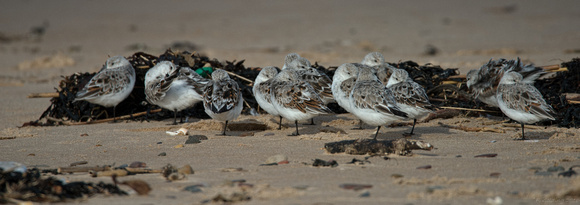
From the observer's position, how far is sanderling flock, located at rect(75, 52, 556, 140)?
7252 millimetres

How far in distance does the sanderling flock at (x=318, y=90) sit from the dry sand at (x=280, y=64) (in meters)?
0.35

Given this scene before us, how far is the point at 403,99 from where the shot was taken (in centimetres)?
761

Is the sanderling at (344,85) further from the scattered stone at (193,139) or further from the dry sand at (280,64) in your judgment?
the scattered stone at (193,139)

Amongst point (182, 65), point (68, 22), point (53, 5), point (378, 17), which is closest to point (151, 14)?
point (68, 22)

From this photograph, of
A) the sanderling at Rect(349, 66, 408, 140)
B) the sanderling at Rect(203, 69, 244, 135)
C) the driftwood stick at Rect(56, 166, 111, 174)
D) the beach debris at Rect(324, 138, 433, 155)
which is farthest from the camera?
the sanderling at Rect(203, 69, 244, 135)

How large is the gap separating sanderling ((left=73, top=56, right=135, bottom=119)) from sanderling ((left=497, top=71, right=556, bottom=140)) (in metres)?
5.64

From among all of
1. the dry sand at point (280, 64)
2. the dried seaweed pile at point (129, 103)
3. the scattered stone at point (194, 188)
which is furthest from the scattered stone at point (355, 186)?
the dried seaweed pile at point (129, 103)

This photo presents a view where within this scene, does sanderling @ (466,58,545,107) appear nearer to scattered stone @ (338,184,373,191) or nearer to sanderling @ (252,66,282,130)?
sanderling @ (252,66,282,130)

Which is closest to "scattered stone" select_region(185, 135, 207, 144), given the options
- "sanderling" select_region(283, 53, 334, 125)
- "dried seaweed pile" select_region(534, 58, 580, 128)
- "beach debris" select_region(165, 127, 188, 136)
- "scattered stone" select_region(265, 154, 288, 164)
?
"beach debris" select_region(165, 127, 188, 136)

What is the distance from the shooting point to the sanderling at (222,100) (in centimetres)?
786

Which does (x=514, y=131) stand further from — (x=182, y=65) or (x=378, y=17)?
(x=378, y=17)

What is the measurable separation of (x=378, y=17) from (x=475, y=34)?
553cm

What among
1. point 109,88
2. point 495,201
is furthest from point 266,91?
point 495,201

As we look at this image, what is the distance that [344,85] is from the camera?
828 cm
